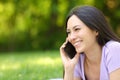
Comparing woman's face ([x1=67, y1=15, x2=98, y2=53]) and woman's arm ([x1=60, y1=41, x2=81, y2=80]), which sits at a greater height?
woman's face ([x1=67, y1=15, x2=98, y2=53])

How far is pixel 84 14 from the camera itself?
3725mm

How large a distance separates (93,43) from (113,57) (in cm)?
23

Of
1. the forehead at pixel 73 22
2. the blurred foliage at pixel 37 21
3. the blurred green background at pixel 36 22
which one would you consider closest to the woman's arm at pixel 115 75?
the forehead at pixel 73 22

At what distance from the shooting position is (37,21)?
14.2 m

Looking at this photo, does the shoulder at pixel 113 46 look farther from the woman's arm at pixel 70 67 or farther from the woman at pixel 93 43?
the woman's arm at pixel 70 67

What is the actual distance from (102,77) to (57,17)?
10.5 meters

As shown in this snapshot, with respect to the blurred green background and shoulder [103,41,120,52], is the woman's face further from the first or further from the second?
the blurred green background

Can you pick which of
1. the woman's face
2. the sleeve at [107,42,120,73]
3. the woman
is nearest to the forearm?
the woman

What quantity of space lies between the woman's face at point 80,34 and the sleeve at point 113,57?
0.61 ft

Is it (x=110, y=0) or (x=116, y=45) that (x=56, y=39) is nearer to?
(x=110, y=0)

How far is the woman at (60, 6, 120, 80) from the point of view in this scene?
12.2 feet

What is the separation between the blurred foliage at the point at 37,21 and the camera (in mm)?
13695

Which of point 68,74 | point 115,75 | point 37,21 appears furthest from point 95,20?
point 37,21

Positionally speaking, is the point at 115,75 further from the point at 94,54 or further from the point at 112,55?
the point at 94,54
